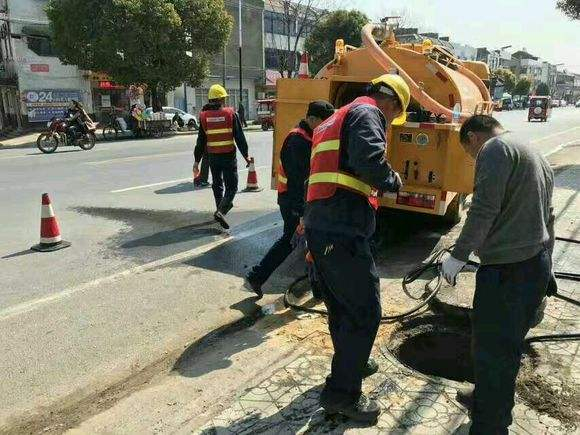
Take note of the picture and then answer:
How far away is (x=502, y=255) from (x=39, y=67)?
1186 inches

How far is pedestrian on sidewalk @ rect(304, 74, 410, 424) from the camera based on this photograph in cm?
268

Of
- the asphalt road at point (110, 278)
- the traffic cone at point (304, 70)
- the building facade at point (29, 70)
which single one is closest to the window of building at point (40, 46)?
the building facade at point (29, 70)

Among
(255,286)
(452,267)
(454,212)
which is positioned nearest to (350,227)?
(452,267)

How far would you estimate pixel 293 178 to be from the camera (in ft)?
14.2

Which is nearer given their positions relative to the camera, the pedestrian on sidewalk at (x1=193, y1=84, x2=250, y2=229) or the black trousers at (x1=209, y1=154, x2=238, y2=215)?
the pedestrian on sidewalk at (x1=193, y1=84, x2=250, y2=229)

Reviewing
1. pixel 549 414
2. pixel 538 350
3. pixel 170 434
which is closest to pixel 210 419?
pixel 170 434

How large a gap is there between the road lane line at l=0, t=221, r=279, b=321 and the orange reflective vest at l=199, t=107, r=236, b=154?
1.14m

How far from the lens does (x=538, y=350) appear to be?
11.7 ft

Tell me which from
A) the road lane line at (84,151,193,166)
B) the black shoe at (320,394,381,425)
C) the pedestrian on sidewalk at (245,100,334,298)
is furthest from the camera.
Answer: the road lane line at (84,151,193,166)

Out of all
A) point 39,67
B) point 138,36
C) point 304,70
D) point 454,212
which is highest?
point 138,36

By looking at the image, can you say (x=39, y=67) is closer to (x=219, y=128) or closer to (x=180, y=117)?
(x=180, y=117)

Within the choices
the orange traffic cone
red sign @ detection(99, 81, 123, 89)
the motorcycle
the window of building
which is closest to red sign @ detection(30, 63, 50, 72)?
the window of building

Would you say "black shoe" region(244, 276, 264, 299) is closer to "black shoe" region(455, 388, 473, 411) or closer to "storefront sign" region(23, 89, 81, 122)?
"black shoe" region(455, 388, 473, 411)

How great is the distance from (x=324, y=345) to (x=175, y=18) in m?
22.6
